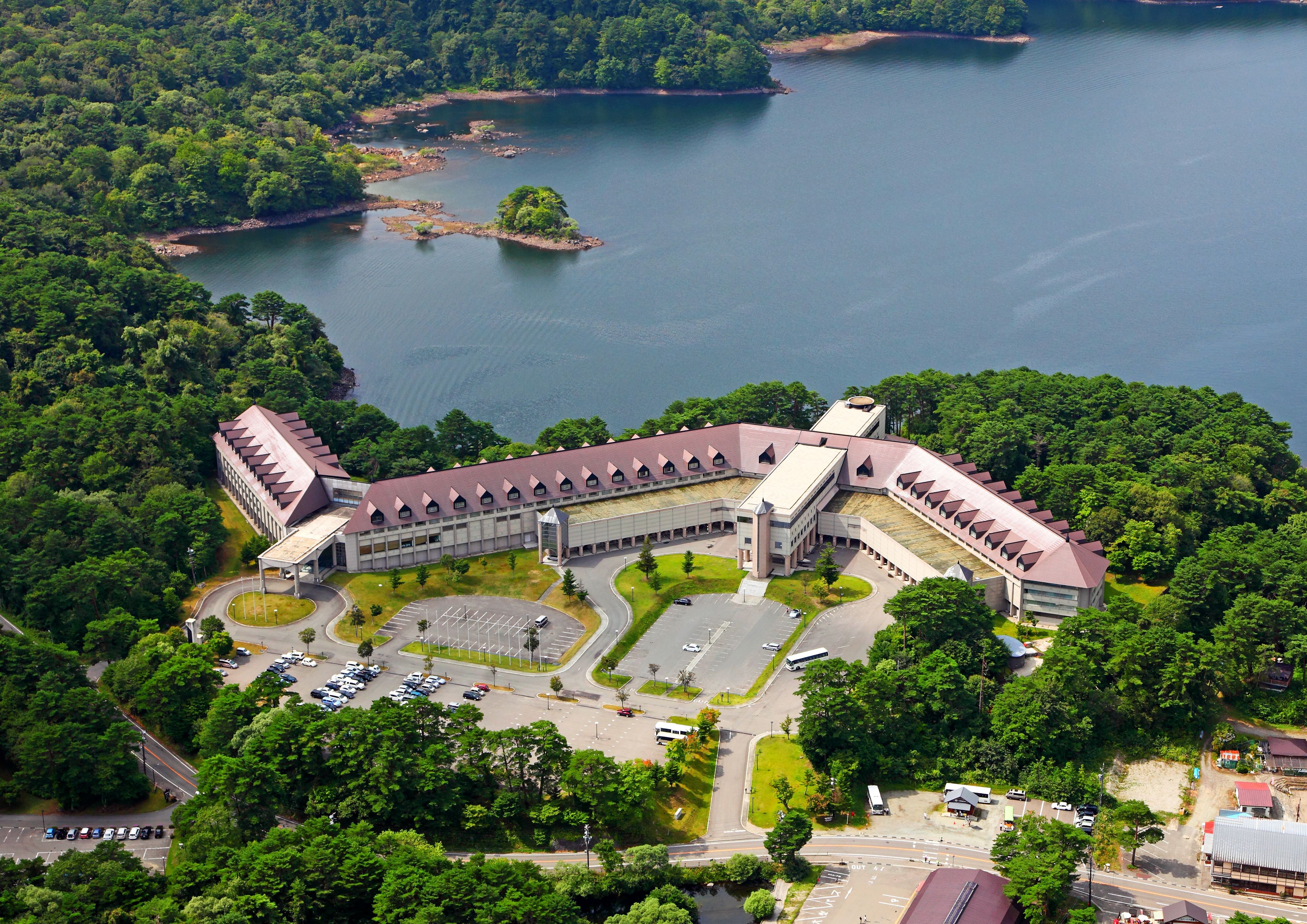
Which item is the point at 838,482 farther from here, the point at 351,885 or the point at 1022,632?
the point at 351,885

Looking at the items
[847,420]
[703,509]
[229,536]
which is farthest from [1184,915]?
[229,536]

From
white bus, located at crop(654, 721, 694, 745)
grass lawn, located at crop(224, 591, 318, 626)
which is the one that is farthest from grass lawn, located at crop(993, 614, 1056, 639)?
grass lawn, located at crop(224, 591, 318, 626)

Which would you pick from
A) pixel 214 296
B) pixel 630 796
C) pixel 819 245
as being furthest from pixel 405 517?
pixel 819 245

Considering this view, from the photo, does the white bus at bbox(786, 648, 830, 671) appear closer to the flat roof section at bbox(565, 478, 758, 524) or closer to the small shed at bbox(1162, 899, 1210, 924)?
the flat roof section at bbox(565, 478, 758, 524)

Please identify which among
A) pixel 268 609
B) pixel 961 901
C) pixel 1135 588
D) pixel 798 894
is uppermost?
pixel 1135 588

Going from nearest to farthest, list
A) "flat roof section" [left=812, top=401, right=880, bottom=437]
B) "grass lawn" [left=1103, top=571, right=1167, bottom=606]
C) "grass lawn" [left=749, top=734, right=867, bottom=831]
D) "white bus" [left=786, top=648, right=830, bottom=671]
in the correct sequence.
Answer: "grass lawn" [left=749, top=734, right=867, bottom=831] < "white bus" [left=786, top=648, right=830, bottom=671] < "grass lawn" [left=1103, top=571, right=1167, bottom=606] < "flat roof section" [left=812, top=401, right=880, bottom=437]

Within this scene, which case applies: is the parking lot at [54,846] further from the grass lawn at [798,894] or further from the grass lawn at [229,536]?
the grass lawn at [798,894]
